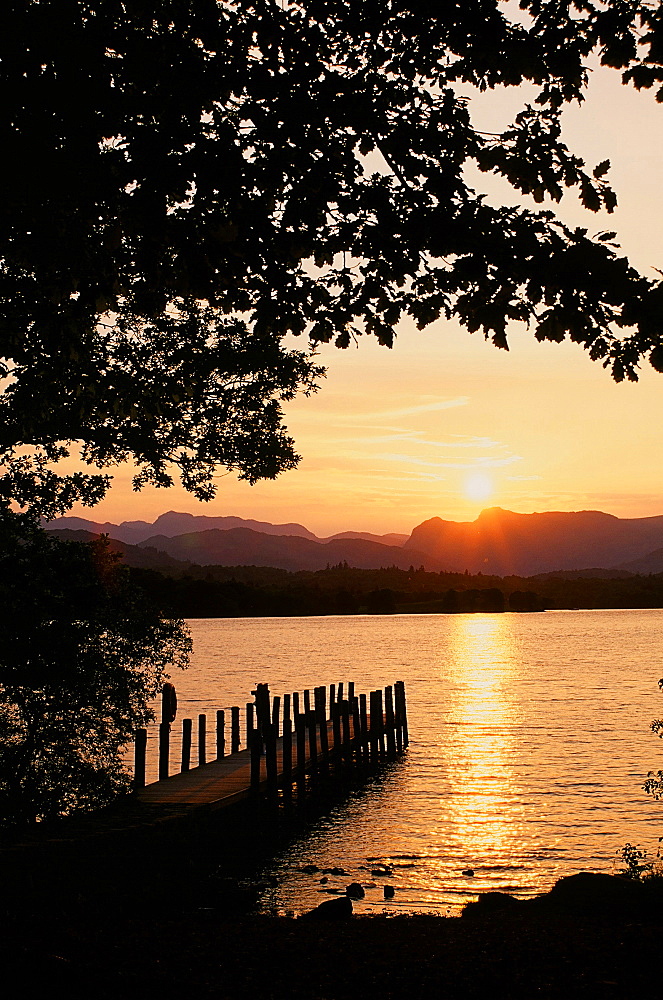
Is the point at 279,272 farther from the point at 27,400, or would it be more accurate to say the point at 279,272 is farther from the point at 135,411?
Answer: the point at 27,400

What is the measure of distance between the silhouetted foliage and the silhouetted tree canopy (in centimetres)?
942

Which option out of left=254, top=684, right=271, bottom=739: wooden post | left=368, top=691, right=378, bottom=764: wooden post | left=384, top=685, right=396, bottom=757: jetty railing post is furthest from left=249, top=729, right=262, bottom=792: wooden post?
left=384, top=685, right=396, bottom=757: jetty railing post

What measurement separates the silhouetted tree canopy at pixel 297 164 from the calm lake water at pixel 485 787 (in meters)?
11.9

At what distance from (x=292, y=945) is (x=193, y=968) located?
1789mm

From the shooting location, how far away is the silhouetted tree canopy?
8359mm

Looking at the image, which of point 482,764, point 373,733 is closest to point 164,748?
point 373,733

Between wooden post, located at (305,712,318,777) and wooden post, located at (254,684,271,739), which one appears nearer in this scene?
wooden post, located at (254,684,271,739)

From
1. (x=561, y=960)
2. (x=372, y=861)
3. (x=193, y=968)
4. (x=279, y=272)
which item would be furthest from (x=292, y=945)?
(x=372, y=861)

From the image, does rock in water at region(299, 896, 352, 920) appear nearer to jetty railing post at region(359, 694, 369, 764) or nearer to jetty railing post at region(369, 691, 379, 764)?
jetty railing post at region(359, 694, 369, 764)

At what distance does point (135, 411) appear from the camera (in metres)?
13.4

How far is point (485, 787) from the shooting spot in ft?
103

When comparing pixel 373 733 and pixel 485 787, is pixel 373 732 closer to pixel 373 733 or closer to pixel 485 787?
pixel 373 733

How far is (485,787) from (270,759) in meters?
10.5

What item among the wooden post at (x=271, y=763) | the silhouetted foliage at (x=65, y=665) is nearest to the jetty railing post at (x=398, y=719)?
the wooden post at (x=271, y=763)
